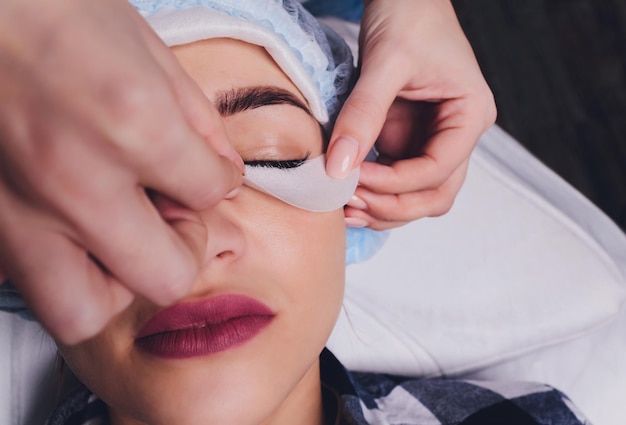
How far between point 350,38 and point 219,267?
29.8 inches

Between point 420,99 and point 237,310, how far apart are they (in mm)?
452

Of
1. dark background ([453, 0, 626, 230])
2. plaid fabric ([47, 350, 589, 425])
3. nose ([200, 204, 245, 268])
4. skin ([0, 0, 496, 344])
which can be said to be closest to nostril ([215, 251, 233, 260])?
nose ([200, 204, 245, 268])

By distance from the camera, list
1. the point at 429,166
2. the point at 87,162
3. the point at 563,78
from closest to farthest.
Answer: the point at 87,162 → the point at 429,166 → the point at 563,78

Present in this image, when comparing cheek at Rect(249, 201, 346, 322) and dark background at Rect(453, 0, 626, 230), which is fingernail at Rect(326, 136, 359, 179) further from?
dark background at Rect(453, 0, 626, 230)

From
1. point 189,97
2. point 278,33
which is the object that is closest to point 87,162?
point 189,97

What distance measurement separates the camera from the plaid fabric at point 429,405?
1.08 metres

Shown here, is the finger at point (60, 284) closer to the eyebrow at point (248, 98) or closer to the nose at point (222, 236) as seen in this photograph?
the nose at point (222, 236)

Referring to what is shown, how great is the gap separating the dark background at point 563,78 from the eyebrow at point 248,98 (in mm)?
1264

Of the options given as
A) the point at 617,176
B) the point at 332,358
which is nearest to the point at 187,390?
the point at 332,358

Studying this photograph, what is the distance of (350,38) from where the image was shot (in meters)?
1.36

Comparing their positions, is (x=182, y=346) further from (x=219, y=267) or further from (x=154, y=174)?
(x=154, y=174)

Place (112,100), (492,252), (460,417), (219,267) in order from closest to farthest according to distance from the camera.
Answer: (112,100), (219,267), (460,417), (492,252)

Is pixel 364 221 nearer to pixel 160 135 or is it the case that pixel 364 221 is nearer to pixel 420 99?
pixel 420 99

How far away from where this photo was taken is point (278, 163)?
83cm
